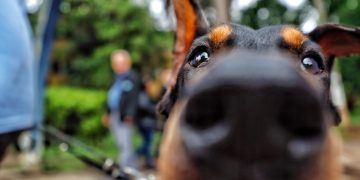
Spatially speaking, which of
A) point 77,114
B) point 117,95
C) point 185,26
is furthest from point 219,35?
point 77,114

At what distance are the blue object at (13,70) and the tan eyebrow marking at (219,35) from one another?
1.06 metres

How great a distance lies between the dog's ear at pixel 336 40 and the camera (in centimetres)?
261

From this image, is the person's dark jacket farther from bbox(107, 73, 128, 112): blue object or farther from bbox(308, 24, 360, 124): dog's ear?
bbox(308, 24, 360, 124): dog's ear

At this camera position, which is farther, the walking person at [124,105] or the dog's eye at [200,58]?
the walking person at [124,105]

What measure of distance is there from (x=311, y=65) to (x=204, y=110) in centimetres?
102

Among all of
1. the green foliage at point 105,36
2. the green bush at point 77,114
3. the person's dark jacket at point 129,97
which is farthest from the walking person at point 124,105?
the green foliage at point 105,36

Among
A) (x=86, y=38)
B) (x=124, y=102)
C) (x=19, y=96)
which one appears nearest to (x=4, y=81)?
(x=19, y=96)

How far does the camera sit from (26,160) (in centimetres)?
976

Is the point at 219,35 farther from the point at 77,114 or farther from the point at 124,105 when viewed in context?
the point at 77,114

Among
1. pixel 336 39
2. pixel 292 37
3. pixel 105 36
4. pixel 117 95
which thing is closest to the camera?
pixel 292 37

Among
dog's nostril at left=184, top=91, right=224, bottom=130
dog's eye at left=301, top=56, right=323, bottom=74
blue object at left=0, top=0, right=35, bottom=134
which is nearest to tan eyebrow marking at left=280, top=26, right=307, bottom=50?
dog's eye at left=301, top=56, right=323, bottom=74

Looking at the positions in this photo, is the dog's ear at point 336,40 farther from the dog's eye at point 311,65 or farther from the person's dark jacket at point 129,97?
the person's dark jacket at point 129,97

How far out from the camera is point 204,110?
1.10 m

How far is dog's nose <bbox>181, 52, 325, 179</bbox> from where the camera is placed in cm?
107
